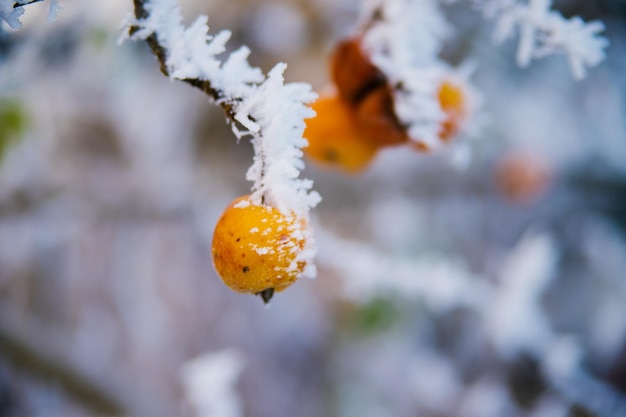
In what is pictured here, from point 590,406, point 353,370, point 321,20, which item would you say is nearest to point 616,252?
point 590,406

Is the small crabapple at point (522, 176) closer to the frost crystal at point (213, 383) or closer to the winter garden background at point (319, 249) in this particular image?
the winter garden background at point (319, 249)

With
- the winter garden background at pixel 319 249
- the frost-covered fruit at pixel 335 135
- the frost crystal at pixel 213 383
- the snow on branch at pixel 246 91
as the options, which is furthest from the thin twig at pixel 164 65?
the frost crystal at pixel 213 383

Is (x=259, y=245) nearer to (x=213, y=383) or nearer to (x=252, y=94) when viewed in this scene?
(x=252, y=94)

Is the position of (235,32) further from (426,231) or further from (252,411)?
(252,411)

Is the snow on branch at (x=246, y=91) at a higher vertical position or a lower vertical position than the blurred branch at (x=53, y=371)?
lower

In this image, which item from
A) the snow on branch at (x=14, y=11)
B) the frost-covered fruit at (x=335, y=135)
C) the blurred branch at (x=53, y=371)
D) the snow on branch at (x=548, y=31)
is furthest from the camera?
the blurred branch at (x=53, y=371)

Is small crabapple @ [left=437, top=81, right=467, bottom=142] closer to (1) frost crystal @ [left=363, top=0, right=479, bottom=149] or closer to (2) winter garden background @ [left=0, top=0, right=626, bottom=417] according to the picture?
(1) frost crystal @ [left=363, top=0, right=479, bottom=149]
